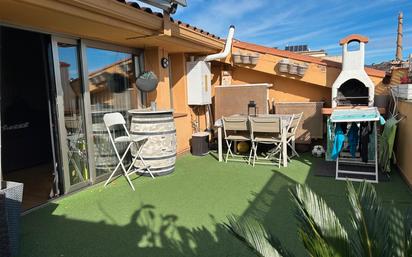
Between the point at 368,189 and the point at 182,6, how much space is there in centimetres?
419

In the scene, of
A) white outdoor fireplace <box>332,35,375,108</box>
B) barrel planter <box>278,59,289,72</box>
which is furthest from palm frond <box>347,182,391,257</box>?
barrel planter <box>278,59,289,72</box>

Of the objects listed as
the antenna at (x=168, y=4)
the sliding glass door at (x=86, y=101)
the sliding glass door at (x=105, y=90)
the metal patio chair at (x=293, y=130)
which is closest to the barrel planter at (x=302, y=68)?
the metal patio chair at (x=293, y=130)

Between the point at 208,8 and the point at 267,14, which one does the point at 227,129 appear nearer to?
the point at 208,8

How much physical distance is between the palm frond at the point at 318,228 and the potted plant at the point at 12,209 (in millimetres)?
2525

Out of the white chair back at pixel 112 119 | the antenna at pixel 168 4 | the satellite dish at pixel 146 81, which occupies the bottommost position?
the white chair back at pixel 112 119

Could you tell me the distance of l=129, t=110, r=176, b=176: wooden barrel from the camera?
17.1 ft

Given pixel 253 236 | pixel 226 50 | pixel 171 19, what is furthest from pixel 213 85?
pixel 253 236

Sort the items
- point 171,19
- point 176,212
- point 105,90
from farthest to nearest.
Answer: point 105,90
point 171,19
point 176,212

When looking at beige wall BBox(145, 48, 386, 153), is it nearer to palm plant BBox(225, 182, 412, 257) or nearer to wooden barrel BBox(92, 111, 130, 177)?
wooden barrel BBox(92, 111, 130, 177)

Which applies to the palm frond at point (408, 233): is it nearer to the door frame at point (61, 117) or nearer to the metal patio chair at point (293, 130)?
the door frame at point (61, 117)

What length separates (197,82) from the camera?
7.24 metres

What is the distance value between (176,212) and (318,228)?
8.51ft

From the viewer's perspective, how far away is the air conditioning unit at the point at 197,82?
7.22 metres

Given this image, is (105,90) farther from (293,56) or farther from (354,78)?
(354,78)
